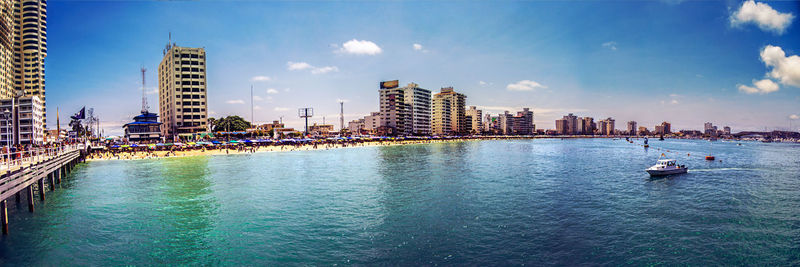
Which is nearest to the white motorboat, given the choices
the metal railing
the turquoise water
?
the turquoise water

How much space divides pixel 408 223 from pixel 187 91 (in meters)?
124

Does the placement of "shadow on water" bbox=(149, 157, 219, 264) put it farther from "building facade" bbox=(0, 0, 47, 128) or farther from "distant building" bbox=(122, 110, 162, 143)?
"building facade" bbox=(0, 0, 47, 128)

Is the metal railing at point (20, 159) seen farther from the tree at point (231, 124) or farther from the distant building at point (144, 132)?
the tree at point (231, 124)

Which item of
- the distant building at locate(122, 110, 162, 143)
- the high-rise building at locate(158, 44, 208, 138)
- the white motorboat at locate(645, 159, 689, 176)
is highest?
the high-rise building at locate(158, 44, 208, 138)

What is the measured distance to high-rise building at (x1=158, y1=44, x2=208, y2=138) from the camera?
118 m

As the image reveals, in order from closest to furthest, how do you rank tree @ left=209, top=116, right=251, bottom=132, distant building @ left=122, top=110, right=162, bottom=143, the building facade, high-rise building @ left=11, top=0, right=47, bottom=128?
distant building @ left=122, top=110, right=162, bottom=143 < the building facade < high-rise building @ left=11, top=0, right=47, bottom=128 < tree @ left=209, top=116, right=251, bottom=132

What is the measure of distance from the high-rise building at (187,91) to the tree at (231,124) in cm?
1756

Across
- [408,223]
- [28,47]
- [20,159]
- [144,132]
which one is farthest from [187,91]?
[408,223]

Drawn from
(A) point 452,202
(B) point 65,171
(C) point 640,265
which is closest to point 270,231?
(A) point 452,202

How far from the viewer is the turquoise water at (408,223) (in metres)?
16.4

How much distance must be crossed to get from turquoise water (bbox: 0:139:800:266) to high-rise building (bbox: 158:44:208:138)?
88.7 m

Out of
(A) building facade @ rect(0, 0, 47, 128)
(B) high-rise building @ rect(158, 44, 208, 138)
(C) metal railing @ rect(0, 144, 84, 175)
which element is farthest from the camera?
(B) high-rise building @ rect(158, 44, 208, 138)

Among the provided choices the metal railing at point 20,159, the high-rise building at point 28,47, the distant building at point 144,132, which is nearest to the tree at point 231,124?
the distant building at point 144,132

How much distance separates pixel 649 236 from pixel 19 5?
6784 inches
